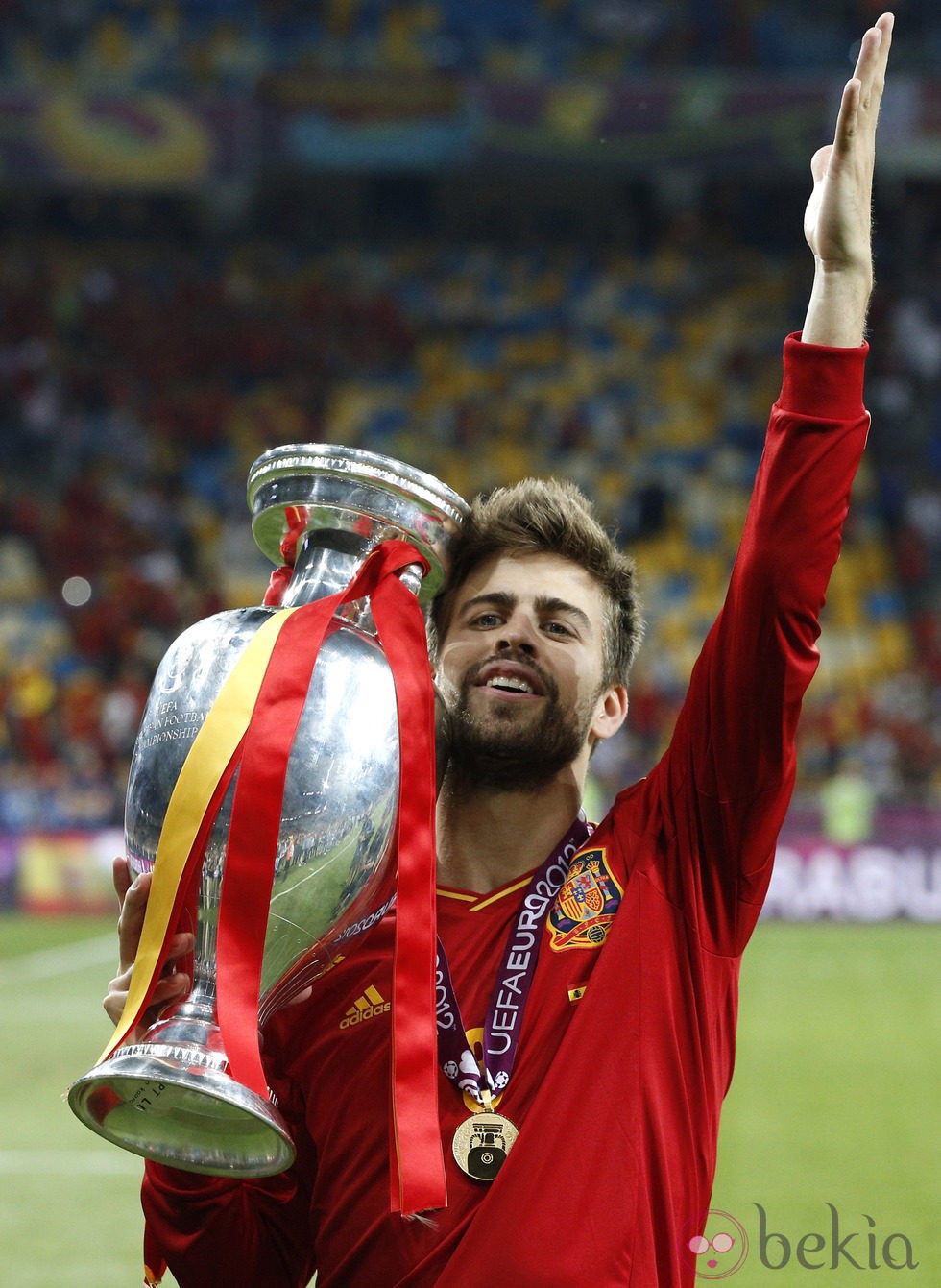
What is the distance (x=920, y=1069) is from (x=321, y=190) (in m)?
14.9

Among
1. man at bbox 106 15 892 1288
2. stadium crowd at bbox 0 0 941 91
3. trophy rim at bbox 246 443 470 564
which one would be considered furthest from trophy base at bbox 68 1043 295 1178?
stadium crowd at bbox 0 0 941 91

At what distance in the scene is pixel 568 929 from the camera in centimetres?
204

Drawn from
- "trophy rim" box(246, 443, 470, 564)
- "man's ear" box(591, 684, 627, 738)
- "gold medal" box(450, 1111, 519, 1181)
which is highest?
"trophy rim" box(246, 443, 470, 564)

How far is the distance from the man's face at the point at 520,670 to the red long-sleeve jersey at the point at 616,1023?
0.45ft

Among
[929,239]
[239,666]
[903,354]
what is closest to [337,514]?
[239,666]

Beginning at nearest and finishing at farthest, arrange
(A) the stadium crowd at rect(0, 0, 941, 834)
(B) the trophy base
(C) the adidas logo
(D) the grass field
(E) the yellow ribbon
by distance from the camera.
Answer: (B) the trophy base, (E) the yellow ribbon, (C) the adidas logo, (D) the grass field, (A) the stadium crowd at rect(0, 0, 941, 834)

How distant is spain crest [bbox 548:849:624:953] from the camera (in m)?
2.02

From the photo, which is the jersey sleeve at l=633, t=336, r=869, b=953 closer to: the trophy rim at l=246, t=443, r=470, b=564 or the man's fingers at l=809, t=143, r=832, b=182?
the man's fingers at l=809, t=143, r=832, b=182

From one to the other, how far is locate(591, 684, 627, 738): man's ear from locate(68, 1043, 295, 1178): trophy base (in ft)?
2.62

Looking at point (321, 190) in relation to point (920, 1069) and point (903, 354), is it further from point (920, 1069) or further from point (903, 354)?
point (920, 1069)

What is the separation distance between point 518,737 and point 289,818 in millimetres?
390

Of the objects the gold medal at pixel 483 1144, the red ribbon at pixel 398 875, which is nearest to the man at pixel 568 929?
the gold medal at pixel 483 1144

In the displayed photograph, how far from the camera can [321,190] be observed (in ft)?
63.9

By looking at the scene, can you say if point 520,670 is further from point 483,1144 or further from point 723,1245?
point 723,1245
